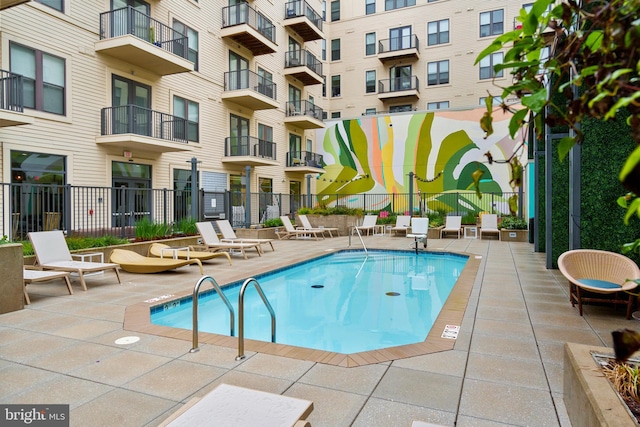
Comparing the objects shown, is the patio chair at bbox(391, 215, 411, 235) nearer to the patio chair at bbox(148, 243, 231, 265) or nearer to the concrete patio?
the patio chair at bbox(148, 243, 231, 265)

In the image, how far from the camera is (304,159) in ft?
83.9

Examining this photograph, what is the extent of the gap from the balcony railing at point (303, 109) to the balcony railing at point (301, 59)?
2099 millimetres

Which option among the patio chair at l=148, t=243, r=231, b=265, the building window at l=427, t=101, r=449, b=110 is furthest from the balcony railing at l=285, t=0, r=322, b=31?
the patio chair at l=148, t=243, r=231, b=265

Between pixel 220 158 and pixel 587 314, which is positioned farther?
pixel 220 158

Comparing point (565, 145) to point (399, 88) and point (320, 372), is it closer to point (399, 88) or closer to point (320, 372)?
point (320, 372)

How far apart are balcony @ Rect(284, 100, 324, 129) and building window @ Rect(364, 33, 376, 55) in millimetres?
6688

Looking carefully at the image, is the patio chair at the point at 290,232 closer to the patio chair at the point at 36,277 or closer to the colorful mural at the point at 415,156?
the colorful mural at the point at 415,156

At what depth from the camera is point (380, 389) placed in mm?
3125

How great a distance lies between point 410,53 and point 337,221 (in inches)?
617

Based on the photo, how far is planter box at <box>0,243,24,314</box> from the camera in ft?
17.0

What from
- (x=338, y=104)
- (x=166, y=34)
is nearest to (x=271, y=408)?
(x=166, y=34)

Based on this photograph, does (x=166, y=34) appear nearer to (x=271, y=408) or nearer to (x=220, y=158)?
(x=220, y=158)

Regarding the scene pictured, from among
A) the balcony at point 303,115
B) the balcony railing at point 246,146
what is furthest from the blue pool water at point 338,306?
the balcony at point 303,115

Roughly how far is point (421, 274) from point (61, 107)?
11500 millimetres
